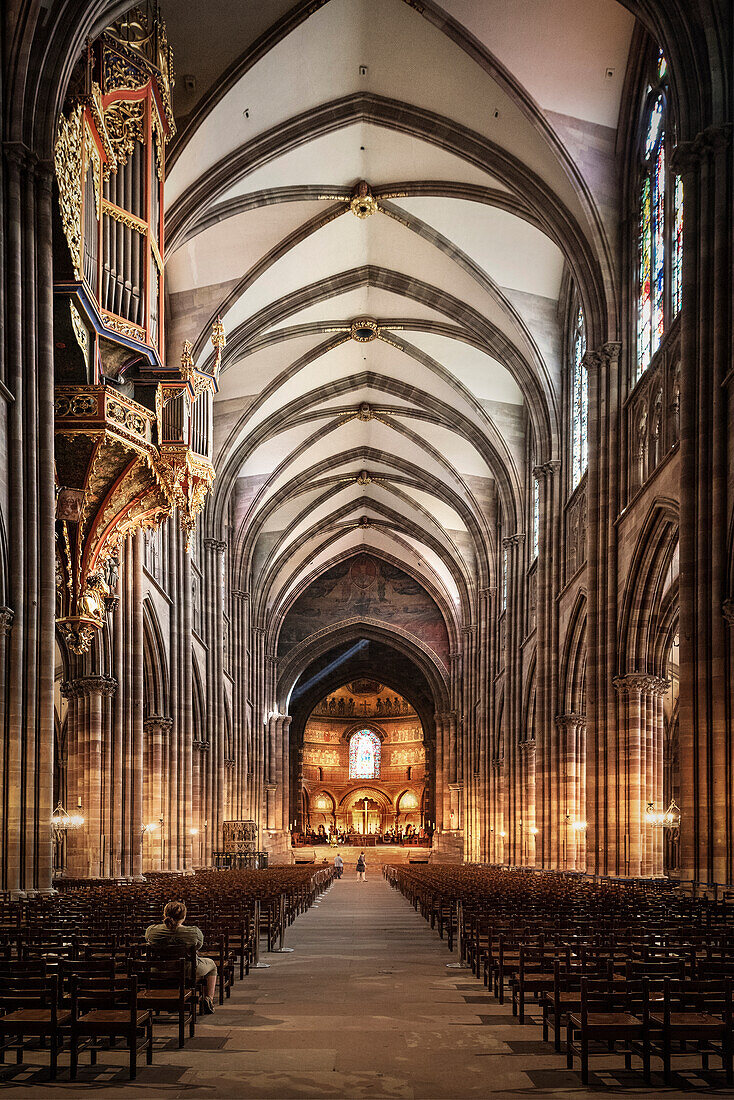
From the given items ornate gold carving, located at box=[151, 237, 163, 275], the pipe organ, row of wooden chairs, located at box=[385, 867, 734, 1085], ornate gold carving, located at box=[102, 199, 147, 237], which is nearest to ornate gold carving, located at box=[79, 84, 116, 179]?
the pipe organ

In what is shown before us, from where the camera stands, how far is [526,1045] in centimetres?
949

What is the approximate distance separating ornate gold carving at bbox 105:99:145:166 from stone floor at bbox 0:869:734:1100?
1546 cm

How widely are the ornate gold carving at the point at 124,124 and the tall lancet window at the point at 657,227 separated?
10.7 meters

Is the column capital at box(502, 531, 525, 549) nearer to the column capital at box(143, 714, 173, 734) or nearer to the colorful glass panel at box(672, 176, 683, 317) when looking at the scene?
the column capital at box(143, 714, 173, 734)

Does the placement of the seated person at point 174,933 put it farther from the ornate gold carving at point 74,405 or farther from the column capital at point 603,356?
the column capital at point 603,356

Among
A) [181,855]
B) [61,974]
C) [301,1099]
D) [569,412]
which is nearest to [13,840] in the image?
[61,974]

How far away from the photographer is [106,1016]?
326 inches

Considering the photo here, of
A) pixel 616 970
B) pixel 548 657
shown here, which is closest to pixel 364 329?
pixel 548 657

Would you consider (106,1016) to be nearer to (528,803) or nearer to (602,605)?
(602,605)

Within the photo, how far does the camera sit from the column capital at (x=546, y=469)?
125 ft

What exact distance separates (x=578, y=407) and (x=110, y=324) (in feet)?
60.4

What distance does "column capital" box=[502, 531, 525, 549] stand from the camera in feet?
153

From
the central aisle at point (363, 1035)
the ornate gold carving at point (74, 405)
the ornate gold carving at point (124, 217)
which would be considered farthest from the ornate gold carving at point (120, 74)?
the central aisle at point (363, 1035)

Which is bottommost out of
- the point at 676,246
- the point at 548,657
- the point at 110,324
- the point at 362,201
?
the point at 548,657
